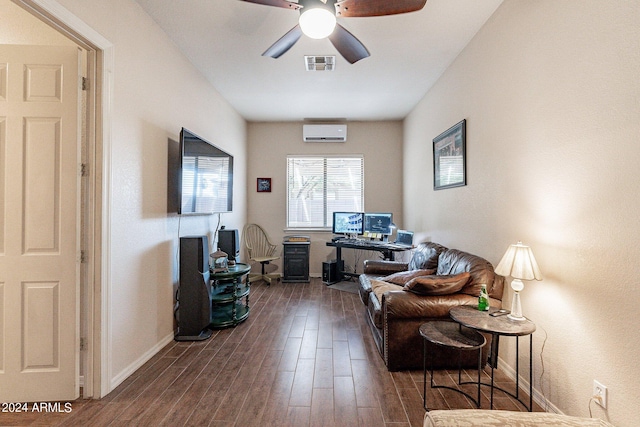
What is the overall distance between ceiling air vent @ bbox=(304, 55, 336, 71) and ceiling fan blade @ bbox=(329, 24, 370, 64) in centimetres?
73

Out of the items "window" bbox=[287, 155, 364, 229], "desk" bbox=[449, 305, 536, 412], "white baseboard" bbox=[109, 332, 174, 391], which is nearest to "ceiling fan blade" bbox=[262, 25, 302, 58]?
"desk" bbox=[449, 305, 536, 412]

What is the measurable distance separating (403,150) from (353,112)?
1.21 m

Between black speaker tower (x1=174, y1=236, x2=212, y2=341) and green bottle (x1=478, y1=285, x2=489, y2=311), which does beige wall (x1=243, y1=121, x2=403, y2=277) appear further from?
green bottle (x1=478, y1=285, x2=489, y2=311)

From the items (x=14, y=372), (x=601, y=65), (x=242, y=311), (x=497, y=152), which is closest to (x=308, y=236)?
(x=242, y=311)

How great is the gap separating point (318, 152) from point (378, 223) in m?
1.85

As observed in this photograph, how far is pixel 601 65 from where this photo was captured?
145 cm

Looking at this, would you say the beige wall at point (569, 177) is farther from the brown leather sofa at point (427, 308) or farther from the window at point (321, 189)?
the window at point (321, 189)

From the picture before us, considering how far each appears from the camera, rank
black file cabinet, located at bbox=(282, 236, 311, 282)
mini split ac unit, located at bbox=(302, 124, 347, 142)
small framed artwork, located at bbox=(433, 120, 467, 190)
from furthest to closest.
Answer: mini split ac unit, located at bbox=(302, 124, 347, 142)
black file cabinet, located at bbox=(282, 236, 311, 282)
small framed artwork, located at bbox=(433, 120, 467, 190)

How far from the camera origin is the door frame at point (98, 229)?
6.44 feet

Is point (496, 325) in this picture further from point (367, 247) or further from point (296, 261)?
point (296, 261)

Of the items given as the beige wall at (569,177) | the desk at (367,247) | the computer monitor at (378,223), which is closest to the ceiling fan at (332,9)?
the beige wall at (569,177)

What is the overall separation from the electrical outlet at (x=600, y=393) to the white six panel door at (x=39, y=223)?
310 cm

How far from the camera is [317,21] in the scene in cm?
193

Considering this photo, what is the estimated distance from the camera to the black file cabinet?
510cm
